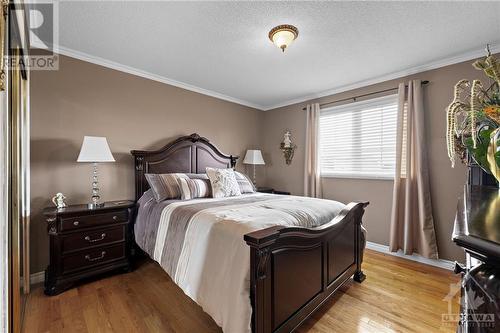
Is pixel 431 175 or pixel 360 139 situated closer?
pixel 431 175

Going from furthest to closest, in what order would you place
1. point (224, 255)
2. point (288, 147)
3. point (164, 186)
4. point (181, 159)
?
1. point (288, 147)
2. point (181, 159)
3. point (164, 186)
4. point (224, 255)

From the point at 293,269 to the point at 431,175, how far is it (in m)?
2.39

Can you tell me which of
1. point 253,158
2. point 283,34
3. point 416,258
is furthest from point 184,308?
point 416,258

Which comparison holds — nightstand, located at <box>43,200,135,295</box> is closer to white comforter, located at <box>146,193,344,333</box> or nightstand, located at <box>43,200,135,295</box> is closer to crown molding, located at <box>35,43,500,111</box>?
white comforter, located at <box>146,193,344,333</box>

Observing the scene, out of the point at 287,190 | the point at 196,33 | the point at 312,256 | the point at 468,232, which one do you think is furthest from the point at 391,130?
the point at 468,232

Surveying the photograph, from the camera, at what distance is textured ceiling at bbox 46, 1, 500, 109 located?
186 centimetres

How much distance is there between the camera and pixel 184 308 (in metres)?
1.93

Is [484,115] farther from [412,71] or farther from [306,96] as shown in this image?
[306,96]

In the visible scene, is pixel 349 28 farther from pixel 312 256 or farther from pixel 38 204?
pixel 38 204

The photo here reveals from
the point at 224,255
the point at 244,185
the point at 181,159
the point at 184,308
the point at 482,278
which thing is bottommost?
the point at 184,308

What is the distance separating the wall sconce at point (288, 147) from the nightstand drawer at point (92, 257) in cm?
298

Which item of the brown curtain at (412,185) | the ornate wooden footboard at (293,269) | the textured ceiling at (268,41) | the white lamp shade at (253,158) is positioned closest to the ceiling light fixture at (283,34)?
the textured ceiling at (268,41)

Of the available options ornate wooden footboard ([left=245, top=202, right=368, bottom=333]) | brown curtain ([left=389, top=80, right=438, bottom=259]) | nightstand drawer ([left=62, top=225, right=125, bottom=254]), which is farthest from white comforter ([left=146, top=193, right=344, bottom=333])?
brown curtain ([left=389, top=80, right=438, bottom=259])

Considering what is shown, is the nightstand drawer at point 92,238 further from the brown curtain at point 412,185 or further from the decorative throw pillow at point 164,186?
the brown curtain at point 412,185
